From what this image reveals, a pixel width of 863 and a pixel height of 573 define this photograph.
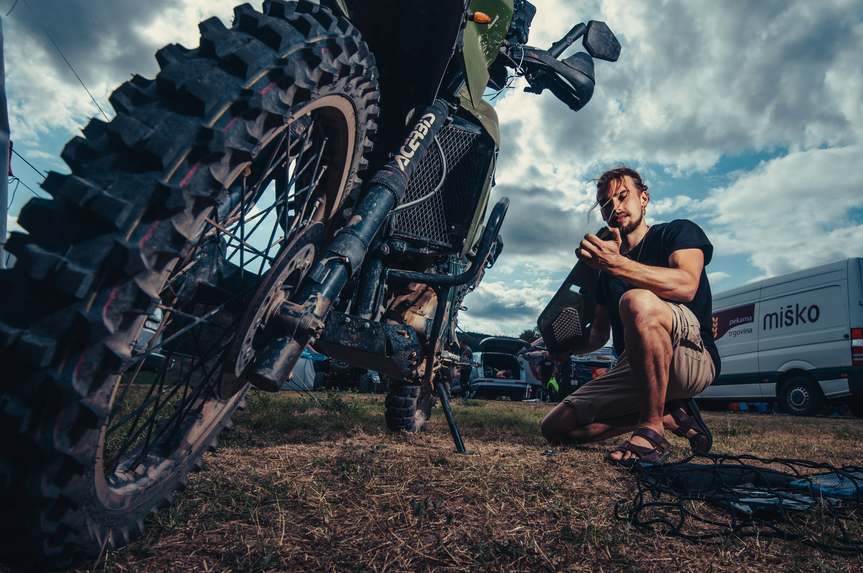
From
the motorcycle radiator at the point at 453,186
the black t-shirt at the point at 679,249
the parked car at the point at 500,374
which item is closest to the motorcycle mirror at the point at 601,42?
the motorcycle radiator at the point at 453,186

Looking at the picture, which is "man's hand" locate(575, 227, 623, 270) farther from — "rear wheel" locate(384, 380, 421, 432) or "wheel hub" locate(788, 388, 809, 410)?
"wheel hub" locate(788, 388, 809, 410)

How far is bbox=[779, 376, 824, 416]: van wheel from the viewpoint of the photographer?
8.12 m

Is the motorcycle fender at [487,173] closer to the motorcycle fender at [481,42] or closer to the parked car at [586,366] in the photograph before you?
the motorcycle fender at [481,42]

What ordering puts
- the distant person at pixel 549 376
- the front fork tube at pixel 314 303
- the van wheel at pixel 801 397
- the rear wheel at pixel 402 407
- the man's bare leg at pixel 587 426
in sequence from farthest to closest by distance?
the distant person at pixel 549 376
the van wheel at pixel 801 397
the rear wheel at pixel 402 407
the man's bare leg at pixel 587 426
the front fork tube at pixel 314 303

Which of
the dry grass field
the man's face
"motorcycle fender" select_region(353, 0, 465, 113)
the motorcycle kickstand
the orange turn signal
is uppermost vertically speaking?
the orange turn signal

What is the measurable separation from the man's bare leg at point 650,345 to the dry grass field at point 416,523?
18.5 inches

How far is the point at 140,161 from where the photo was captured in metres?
0.92

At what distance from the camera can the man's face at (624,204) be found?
117 inches

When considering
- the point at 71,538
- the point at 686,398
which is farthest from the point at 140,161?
the point at 686,398

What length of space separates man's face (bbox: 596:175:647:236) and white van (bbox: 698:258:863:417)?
6.47 m

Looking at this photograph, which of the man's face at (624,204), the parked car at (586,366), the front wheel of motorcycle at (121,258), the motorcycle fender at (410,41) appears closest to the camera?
the front wheel of motorcycle at (121,258)

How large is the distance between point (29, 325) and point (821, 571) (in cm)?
184

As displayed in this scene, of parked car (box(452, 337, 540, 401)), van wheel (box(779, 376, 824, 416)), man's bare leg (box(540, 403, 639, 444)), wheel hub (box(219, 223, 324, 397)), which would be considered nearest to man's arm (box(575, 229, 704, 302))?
man's bare leg (box(540, 403, 639, 444))

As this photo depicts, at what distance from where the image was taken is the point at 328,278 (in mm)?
1536
